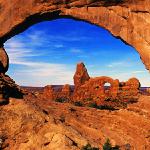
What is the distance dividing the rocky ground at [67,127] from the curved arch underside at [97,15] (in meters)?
5.87

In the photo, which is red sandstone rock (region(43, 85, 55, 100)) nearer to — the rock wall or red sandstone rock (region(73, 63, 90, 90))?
the rock wall

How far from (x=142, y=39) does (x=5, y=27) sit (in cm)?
1092

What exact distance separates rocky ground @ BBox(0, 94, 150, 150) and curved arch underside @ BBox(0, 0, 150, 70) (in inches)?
231

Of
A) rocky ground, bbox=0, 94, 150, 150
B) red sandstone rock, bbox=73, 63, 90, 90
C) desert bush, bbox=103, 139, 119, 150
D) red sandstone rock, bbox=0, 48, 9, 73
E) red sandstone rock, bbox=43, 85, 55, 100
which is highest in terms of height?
red sandstone rock, bbox=73, 63, 90, 90

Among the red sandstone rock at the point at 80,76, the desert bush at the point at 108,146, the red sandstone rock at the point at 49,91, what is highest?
the red sandstone rock at the point at 80,76

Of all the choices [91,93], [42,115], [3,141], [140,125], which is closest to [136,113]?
[140,125]

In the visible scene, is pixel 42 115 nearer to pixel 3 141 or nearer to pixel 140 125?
pixel 3 141

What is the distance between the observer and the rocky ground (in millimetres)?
27516

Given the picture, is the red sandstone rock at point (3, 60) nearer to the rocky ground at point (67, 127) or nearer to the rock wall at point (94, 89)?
the rocky ground at point (67, 127)

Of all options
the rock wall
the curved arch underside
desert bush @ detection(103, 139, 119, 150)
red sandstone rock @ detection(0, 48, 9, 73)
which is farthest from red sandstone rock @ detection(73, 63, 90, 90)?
desert bush @ detection(103, 139, 119, 150)

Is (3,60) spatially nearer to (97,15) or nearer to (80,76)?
(97,15)

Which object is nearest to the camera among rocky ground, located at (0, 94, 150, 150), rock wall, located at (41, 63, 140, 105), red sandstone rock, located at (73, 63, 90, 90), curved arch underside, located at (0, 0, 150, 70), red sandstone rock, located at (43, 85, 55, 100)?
rocky ground, located at (0, 94, 150, 150)

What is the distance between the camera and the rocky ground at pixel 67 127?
27516mm

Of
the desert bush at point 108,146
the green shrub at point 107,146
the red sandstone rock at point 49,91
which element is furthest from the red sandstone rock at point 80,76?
the green shrub at point 107,146
